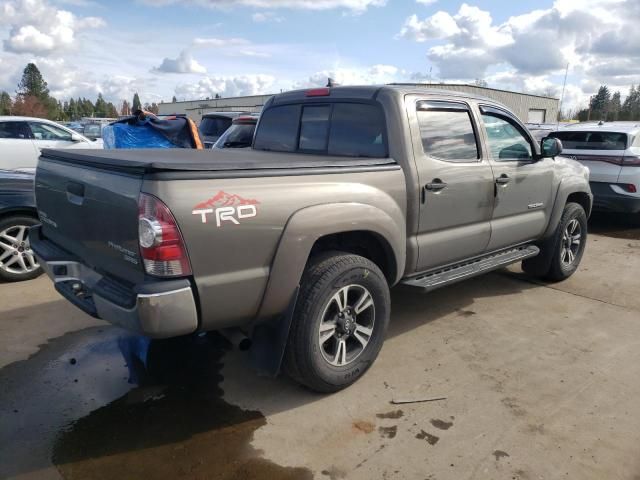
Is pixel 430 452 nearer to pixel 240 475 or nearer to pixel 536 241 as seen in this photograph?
pixel 240 475

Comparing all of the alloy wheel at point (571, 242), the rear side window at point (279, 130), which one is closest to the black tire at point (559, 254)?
the alloy wheel at point (571, 242)

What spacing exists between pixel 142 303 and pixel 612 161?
793cm

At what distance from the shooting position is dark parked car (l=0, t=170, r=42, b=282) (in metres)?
4.96

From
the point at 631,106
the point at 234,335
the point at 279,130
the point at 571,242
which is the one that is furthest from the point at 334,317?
the point at 631,106

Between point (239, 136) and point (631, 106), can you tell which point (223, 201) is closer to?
point (239, 136)

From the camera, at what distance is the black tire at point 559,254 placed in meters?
5.28

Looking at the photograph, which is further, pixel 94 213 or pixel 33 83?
pixel 33 83

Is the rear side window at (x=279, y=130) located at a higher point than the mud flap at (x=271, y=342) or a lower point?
higher

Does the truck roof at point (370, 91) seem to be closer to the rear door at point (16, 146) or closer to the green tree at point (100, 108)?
the rear door at point (16, 146)

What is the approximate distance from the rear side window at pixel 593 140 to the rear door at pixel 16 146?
34.3ft

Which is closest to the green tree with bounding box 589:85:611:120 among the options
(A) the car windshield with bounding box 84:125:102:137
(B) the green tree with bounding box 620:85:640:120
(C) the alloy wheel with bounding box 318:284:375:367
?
(B) the green tree with bounding box 620:85:640:120

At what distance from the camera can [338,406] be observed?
10.3ft

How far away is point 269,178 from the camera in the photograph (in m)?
2.71

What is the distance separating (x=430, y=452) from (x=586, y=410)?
45.3 inches
